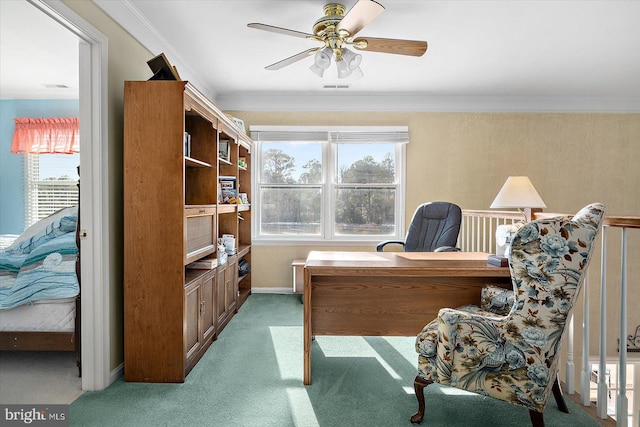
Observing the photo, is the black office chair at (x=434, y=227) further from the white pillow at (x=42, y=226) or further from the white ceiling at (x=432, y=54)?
the white pillow at (x=42, y=226)

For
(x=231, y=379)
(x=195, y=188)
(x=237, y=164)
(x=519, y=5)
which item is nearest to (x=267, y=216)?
(x=237, y=164)

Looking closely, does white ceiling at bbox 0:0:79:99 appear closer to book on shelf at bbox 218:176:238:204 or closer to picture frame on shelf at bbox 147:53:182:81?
picture frame on shelf at bbox 147:53:182:81

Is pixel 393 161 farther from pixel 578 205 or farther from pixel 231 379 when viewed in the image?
pixel 231 379

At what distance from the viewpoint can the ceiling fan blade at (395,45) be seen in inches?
94.2

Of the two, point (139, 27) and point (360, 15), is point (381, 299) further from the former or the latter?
point (139, 27)

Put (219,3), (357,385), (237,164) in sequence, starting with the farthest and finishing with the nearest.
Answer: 1. (237,164)
2. (219,3)
3. (357,385)

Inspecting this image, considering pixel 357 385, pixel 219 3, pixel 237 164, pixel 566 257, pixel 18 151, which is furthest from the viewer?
pixel 18 151

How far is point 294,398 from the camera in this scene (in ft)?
7.06

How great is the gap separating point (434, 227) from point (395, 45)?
5.80 ft

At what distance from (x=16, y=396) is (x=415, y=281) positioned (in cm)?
243

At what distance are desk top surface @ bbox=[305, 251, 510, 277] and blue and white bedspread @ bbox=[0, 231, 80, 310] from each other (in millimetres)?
1596

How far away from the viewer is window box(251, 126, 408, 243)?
471 centimetres

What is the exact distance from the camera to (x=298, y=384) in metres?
2.32

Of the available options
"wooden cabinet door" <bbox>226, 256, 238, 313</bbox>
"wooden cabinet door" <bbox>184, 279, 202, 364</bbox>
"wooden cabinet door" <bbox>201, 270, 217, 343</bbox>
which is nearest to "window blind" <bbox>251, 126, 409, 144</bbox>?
"wooden cabinet door" <bbox>226, 256, 238, 313</bbox>
